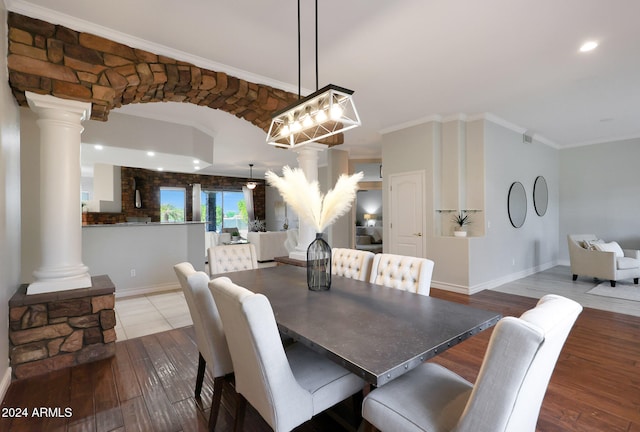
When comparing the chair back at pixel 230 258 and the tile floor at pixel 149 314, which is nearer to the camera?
the chair back at pixel 230 258

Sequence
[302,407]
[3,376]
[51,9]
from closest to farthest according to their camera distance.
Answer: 1. [302,407]
2. [3,376]
3. [51,9]

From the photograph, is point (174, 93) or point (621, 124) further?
point (621, 124)

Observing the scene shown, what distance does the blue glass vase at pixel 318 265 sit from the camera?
7.20 feet

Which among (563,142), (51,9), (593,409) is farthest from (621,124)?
(51,9)

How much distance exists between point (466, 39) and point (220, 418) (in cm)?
359

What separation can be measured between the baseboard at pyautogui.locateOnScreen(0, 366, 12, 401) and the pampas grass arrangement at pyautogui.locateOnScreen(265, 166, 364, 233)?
2355mm

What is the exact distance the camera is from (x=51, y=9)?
235 centimetres

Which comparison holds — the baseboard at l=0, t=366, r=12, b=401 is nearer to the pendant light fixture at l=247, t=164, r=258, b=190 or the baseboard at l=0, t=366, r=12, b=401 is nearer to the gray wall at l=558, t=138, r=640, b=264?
the pendant light fixture at l=247, t=164, r=258, b=190

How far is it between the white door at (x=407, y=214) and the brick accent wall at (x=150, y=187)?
717 cm

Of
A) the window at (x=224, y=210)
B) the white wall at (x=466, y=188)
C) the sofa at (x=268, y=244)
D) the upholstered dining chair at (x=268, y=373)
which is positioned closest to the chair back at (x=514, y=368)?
the upholstered dining chair at (x=268, y=373)

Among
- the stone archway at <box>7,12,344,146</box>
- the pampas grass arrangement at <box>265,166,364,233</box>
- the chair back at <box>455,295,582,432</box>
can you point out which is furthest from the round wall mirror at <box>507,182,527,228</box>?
the chair back at <box>455,295,582,432</box>

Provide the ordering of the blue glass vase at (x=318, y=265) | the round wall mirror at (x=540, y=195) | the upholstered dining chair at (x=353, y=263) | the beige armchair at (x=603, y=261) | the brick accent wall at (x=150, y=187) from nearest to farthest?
the blue glass vase at (x=318, y=265) < the upholstered dining chair at (x=353, y=263) < the beige armchair at (x=603, y=261) < the round wall mirror at (x=540, y=195) < the brick accent wall at (x=150, y=187)

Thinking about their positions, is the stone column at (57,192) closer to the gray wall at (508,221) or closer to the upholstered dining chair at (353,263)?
the upholstered dining chair at (353,263)

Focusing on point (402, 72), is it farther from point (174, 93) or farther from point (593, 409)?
point (593, 409)
